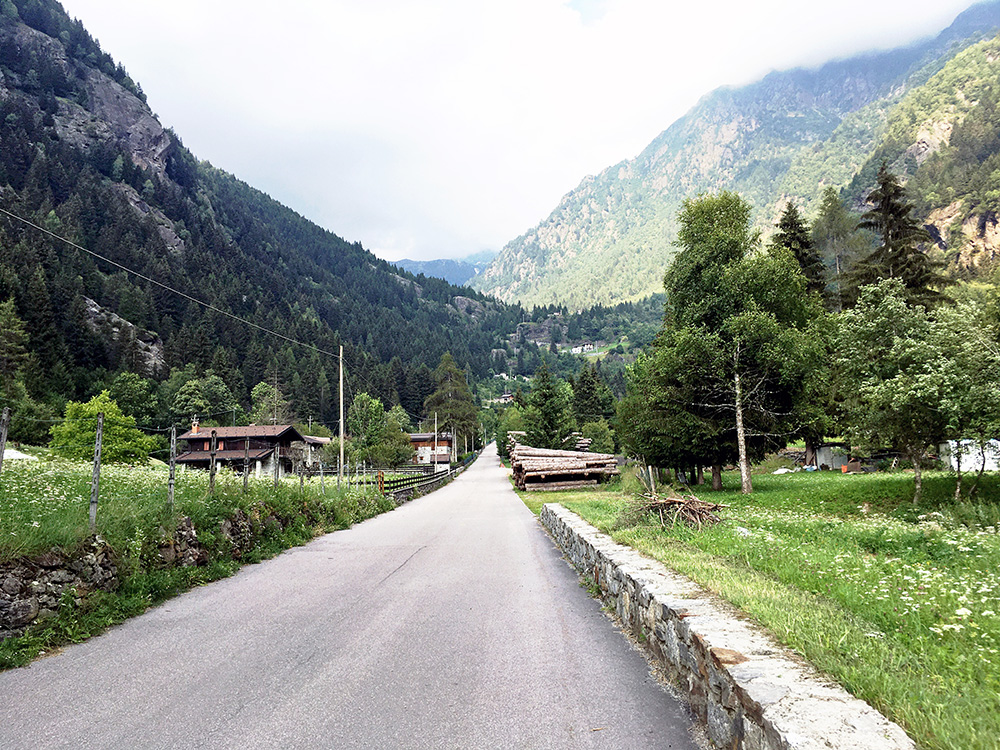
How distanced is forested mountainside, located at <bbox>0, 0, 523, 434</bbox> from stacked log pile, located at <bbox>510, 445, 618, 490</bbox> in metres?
80.1

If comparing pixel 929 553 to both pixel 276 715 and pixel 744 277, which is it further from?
pixel 744 277

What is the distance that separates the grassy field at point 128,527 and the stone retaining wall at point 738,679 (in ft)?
19.9

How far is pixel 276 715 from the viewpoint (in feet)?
13.1

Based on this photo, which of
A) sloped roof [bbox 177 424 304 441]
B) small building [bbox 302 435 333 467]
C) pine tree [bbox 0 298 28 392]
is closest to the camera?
sloped roof [bbox 177 424 304 441]

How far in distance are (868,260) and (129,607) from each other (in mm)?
→ 36254

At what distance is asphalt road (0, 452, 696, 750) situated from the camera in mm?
3727

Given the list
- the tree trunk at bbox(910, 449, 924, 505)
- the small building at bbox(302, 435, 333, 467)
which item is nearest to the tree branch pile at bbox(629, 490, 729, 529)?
the tree trunk at bbox(910, 449, 924, 505)

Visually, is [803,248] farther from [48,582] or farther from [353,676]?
[48,582]

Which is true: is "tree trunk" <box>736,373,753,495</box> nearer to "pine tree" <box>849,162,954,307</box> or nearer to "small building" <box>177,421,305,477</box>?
"pine tree" <box>849,162,954,307</box>

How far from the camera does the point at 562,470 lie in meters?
33.2

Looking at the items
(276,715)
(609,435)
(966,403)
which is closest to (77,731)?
(276,715)

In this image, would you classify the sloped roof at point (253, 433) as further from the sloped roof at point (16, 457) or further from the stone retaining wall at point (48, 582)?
the stone retaining wall at point (48, 582)

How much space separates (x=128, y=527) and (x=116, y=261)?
15050 cm

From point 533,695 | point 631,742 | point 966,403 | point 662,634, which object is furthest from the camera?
point 966,403
